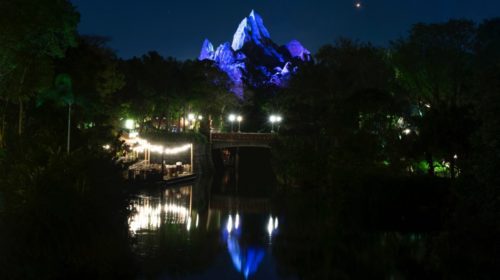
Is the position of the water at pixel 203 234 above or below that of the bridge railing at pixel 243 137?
below

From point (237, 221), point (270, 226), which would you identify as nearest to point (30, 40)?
point (237, 221)

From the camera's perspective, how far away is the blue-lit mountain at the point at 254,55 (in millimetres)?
99787

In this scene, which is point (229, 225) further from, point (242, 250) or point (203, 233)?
point (242, 250)

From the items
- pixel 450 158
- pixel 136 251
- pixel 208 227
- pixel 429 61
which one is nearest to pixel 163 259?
pixel 136 251

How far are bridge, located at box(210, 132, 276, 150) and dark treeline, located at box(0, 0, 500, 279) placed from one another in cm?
1124

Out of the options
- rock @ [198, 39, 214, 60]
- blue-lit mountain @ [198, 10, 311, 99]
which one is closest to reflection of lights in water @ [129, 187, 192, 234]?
blue-lit mountain @ [198, 10, 311, 99]

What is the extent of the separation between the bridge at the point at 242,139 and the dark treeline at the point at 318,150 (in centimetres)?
1124

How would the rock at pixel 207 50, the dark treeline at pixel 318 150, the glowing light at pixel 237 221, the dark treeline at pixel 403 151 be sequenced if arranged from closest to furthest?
the dark treeline at pixel 318 150 → the dark treeline at pixel 403 151 → the glowing light at pixel 237 221 → the rock at pixel 207 50

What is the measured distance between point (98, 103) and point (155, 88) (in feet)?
66.1

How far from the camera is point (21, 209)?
59.9 ft

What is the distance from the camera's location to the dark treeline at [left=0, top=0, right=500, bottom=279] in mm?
18719

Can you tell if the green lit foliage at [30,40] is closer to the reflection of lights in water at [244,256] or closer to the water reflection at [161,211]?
the water reflection at [161,211]

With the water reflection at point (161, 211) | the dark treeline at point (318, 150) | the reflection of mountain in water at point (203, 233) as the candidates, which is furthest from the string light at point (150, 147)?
the water reflection at point (161, 211)

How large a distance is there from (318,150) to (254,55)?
75.9 m
